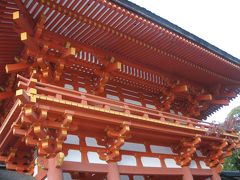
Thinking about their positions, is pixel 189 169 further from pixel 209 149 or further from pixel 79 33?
pixel 79 33

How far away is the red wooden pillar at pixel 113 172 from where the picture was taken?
7152mm

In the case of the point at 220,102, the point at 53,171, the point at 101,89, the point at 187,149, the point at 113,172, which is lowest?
the point at 53,171

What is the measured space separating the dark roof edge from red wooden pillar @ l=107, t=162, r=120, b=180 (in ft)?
12.8

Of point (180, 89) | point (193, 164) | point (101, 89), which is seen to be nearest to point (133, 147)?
point (101, 89)

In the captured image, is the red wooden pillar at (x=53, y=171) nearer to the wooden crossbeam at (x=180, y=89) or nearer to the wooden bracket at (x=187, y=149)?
the wooden bracket at (x=187, y=149)

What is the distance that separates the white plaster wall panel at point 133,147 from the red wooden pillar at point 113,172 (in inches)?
30.7

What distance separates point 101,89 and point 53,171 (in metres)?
2.93

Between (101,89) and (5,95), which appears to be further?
(5,95)

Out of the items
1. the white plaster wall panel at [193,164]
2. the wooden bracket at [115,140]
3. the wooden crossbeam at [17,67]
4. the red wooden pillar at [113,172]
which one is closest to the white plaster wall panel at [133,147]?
the wooden bracket at [115,140]

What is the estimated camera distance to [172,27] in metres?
8.10

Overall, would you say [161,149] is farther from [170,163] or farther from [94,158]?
[94,158]

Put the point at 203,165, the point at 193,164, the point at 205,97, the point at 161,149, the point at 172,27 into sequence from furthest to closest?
the point at 205,97 → the point at 203,165 → the point at 193,164 → the point at 161,149 → the point at 172,27

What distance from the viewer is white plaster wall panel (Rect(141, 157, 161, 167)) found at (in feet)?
27.1

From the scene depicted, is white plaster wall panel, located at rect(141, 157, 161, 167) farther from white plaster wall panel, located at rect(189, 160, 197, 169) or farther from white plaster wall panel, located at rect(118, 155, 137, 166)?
white plaster wall panel, located at rect(189, 160, 197, 169)
